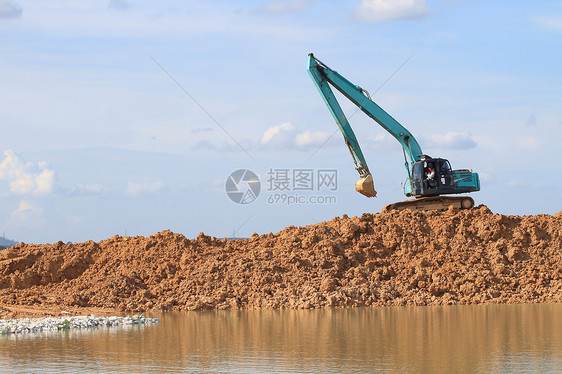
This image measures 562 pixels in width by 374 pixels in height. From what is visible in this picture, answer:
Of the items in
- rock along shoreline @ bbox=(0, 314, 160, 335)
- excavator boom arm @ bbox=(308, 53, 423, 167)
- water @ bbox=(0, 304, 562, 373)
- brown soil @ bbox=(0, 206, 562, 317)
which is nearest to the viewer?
water @ bbox=(0, 304, 562, 373)

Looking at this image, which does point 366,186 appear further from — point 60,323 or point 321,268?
point 60,323

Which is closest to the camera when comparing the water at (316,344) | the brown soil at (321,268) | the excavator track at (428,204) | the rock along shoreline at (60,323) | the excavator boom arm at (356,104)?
the water at (316,344)

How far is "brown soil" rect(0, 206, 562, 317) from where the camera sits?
→ 21766mm

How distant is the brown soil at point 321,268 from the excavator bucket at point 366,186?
1.33 m

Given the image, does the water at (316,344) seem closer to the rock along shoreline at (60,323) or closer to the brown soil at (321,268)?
the rock along shoreline at (60,323)

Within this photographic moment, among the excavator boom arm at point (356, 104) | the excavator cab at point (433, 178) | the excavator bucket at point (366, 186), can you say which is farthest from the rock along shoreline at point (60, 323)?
the excavator cab at point (433, 178)

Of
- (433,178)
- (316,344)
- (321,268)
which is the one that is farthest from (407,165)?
(316,344)

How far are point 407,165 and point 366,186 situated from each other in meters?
2.36

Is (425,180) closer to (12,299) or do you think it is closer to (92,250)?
(92,250)

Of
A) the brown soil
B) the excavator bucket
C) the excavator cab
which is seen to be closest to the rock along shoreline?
the brown soil

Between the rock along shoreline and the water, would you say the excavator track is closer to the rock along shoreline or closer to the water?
the water

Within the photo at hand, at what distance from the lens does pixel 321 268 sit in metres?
22.6

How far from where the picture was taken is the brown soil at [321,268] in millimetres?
21766

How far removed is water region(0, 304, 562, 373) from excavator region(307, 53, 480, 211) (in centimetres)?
762
